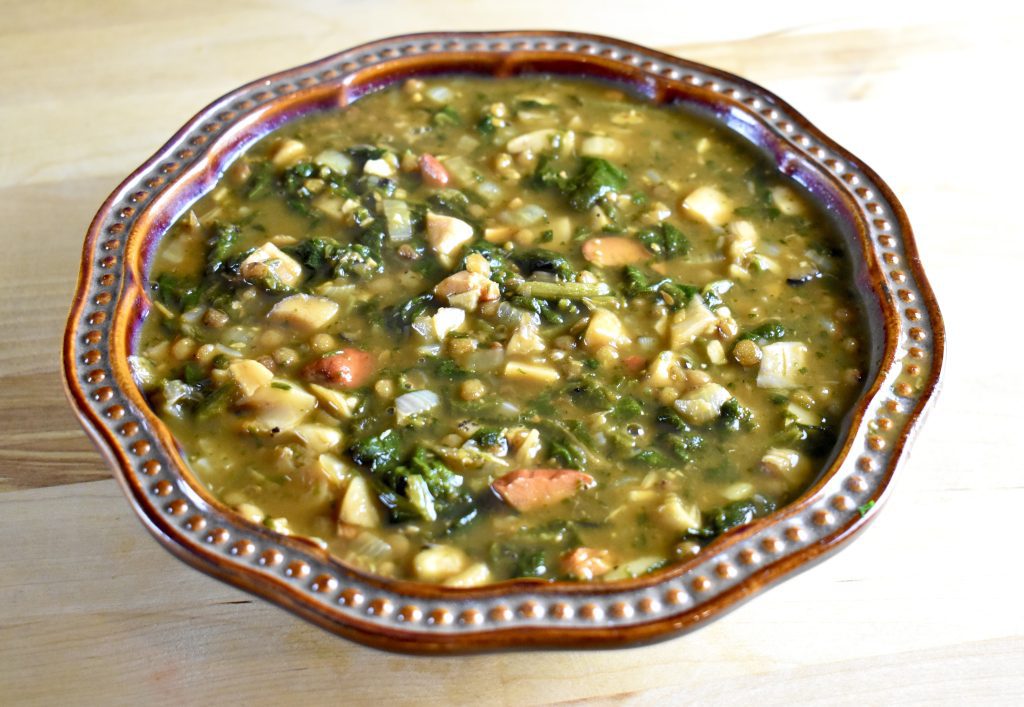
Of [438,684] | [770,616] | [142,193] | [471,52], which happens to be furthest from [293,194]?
[770,616]

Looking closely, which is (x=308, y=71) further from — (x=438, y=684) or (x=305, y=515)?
(x=438, y=684)

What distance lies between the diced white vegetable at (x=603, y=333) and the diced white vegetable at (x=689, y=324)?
6.6 inches

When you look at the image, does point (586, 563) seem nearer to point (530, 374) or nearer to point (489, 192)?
point (530, 374)

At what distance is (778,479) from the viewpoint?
3732mm

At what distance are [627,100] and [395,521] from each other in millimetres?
2336

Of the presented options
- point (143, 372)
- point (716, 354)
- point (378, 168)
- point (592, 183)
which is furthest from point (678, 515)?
point (378, 168)

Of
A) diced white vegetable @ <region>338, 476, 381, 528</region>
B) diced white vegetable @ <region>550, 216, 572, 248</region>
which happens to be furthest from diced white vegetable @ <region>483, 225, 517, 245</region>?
diced white vegetable @ <region>338, 476, 381, 528</region>

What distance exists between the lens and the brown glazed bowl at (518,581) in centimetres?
320

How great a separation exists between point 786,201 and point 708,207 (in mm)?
314

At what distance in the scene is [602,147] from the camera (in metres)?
4.89

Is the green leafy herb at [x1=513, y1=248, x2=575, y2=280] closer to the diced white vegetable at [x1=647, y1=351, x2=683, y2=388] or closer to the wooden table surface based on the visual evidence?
the diced white vegetable at [x1=647, y1=351, x2=683, y2=388]

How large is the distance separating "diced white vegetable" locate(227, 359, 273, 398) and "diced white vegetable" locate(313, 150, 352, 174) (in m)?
1.09

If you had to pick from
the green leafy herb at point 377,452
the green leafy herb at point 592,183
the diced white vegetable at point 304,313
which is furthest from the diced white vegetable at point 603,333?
the diced white vegetable at point 304,313

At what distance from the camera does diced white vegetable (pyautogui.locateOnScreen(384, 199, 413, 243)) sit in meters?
4.52
